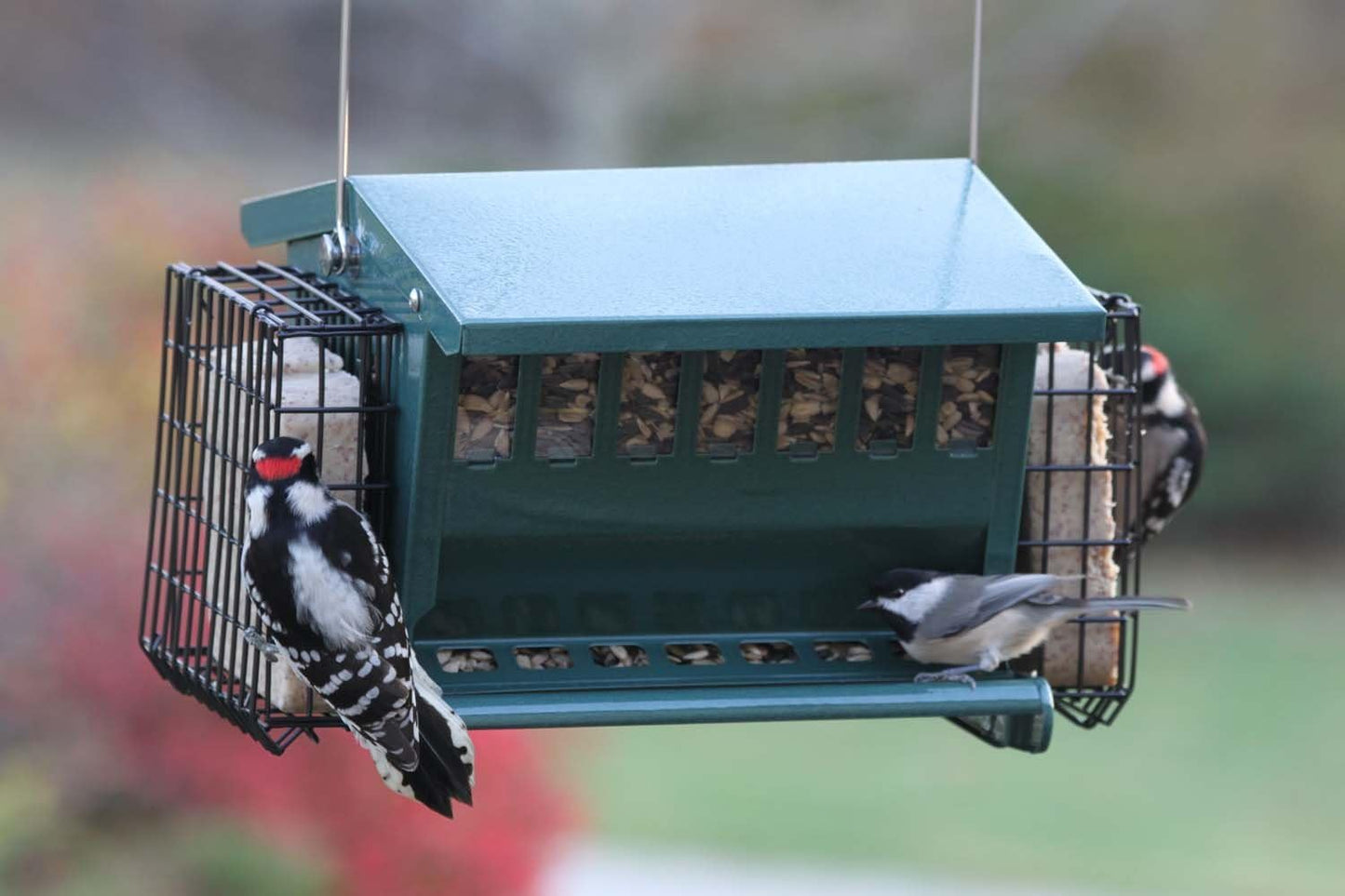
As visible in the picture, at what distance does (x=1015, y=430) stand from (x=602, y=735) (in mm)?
8370

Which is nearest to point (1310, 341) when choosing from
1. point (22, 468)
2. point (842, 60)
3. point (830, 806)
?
point (842, 60)

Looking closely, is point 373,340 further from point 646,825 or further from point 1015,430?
point 646,825

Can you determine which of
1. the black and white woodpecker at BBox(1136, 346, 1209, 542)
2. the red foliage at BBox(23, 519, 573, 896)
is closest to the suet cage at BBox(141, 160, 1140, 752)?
the black and white woodpecker at BBox(1136, 346, 1209, 542)

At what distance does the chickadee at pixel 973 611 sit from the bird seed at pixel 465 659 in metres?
0.64

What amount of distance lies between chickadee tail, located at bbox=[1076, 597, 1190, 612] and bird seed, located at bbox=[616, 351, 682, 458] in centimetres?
84

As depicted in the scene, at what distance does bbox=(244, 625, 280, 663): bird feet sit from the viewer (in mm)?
3367

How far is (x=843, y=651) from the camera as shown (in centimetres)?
362

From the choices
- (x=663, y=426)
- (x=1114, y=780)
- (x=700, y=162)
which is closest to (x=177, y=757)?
(x=663, y=426)

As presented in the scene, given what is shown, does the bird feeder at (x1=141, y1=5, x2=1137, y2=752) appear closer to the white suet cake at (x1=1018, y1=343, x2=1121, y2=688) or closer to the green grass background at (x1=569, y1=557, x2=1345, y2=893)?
the white suet cake at (x1=1018, y1=343, x2=1121, y2=688)

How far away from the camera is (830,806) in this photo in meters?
12.8

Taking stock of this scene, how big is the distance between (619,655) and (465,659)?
0.26 metres

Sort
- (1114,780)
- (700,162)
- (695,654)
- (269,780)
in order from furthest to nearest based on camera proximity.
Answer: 1. (1114,780)
2. (700,162)
3. (269,780)
4. (695,654)

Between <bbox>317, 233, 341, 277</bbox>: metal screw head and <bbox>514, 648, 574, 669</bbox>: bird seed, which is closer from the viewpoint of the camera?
<bbox>514, 648, 574, 669</bbox>: bird seed

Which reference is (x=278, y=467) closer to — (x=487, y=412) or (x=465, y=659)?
(x=487, y=412)
